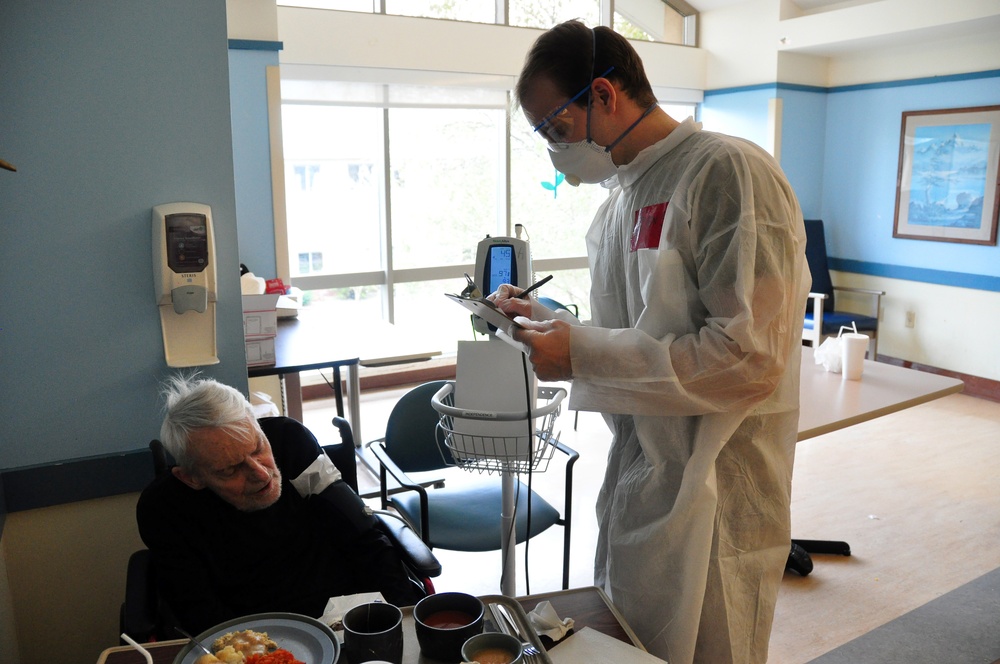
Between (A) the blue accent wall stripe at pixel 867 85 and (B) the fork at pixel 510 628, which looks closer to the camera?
(B) the fork at pixel 510 628

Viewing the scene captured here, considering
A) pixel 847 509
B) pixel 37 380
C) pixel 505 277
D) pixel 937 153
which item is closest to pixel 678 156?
pixel 505 277

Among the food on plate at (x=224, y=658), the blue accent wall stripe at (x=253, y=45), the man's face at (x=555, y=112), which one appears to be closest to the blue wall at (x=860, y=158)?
the blue accent wall stripe at (x=253, y=45)

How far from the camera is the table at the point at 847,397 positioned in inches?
94.1

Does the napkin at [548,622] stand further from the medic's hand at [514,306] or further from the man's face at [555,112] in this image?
the man's face at [555,112]

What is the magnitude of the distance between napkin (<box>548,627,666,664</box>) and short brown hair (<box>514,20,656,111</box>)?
84 centimetres

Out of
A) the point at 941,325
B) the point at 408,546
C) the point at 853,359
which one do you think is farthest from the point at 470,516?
the point at 941,325

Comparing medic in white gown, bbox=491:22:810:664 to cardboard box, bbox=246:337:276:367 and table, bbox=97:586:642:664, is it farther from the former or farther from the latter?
cardboard box, bbox=246:337:276:367

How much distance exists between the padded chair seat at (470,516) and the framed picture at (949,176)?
432 cm

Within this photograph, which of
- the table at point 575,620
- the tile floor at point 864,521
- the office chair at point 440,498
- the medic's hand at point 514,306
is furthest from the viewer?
the tile floor at point 864,521

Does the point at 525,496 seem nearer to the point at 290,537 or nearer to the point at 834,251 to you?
the point at 290,537

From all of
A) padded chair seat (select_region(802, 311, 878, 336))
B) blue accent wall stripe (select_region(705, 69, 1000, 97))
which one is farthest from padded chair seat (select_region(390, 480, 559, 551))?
blue accent wall stripe (select_region(705, 69, 1000, 97))

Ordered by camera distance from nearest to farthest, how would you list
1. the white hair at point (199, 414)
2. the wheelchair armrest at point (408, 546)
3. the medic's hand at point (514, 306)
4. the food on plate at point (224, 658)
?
1. the food on plate at point (224, 658)
2. the medic's hand at point (514, 306)
3. the white hair at point (199, 414)
4. the wheelchair armrest at point (408, 546)

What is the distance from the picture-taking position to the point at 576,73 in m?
1.24

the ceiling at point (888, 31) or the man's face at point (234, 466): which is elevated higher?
the ceiling at point (888, 31)
